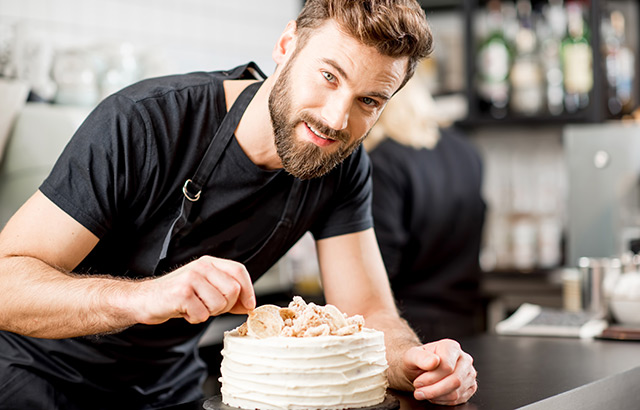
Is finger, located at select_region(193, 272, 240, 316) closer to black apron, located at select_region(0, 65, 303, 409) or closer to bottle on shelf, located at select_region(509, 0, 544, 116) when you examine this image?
black apron, located at select_region(0, 65, 303, 409)

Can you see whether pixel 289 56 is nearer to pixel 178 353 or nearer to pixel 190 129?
pixel 190 129

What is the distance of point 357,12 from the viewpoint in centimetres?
138

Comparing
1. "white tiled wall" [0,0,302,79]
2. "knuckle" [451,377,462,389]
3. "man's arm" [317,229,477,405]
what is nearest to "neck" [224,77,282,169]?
"man's arm" [317,229,477,405]

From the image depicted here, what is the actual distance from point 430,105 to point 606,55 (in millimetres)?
1240

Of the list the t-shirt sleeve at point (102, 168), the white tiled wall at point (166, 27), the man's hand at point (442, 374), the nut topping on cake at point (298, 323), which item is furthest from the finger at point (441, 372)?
the white tiled wall at point (166, 27)

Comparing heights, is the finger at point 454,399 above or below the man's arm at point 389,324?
below

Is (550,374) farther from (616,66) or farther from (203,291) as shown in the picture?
(616,66)

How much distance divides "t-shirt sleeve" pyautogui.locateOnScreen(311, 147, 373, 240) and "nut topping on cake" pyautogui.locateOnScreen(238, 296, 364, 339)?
0.51m

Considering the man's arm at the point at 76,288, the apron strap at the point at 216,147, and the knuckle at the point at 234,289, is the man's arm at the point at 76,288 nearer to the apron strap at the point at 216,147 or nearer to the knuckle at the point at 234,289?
the knuckle at the point at 234,289

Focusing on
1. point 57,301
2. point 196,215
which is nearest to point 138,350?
point 196,215

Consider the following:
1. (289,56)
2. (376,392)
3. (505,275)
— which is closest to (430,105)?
(505,275)

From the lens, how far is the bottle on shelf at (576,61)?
3531 millimetres

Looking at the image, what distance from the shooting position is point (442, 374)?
1.22m

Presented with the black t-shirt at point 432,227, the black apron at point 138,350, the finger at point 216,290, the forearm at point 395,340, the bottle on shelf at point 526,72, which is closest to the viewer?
the finger at point 216,290
